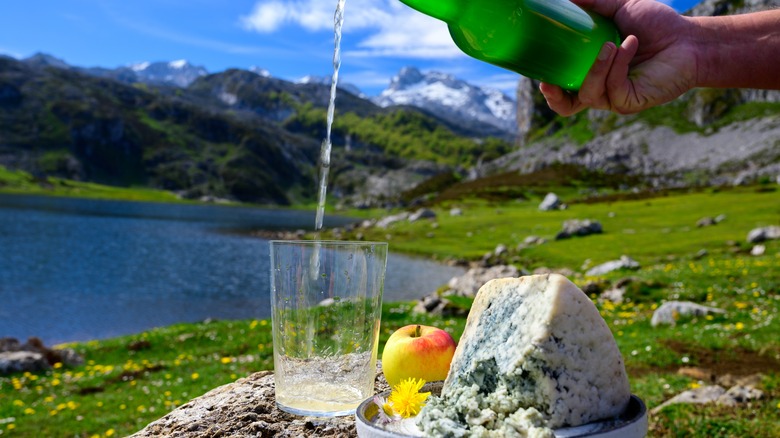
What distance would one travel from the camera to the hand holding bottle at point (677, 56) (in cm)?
319

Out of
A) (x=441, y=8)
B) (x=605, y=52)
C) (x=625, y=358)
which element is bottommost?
(x=625, y=358)

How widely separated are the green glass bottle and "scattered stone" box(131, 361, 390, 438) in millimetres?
2086

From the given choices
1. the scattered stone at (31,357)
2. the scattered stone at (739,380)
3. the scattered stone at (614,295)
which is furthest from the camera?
the scattered stone at (614,295)

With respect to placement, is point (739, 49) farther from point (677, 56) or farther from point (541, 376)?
point (541, 376)

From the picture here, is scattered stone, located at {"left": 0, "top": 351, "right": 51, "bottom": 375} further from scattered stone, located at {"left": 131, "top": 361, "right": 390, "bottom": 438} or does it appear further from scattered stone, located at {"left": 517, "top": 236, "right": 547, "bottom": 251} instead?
scattered stone, located at {"left": 517, "top": 236, "right": 547, "bottom": 251}

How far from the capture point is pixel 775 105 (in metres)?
148

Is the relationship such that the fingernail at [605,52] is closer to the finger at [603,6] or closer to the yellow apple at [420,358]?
the finger at [603,6]

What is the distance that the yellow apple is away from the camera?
2.99 meters

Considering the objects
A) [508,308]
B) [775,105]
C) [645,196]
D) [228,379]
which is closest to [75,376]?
[228,379]

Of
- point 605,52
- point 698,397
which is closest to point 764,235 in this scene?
point 698,397

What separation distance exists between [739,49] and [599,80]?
2.46ft

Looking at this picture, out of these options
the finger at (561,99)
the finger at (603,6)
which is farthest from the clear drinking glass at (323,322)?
the finger at (603,6)

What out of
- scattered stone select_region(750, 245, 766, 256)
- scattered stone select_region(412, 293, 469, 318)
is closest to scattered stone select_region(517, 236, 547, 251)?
scattered stone select_region(750, 245, 766, 256)

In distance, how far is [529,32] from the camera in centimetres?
321
